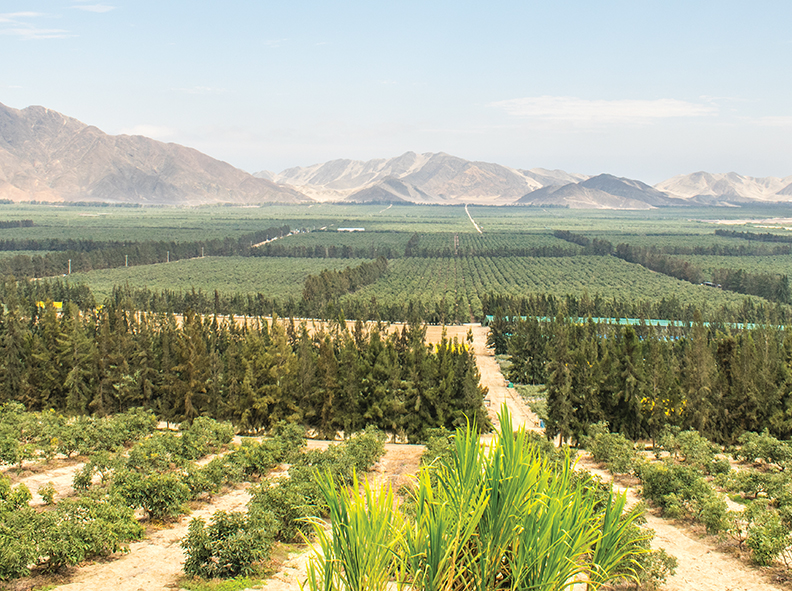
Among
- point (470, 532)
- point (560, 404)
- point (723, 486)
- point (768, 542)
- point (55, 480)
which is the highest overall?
point (470, 532)

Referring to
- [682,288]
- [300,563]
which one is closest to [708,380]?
[300,563]

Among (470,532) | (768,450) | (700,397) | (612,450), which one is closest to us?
(470,532)

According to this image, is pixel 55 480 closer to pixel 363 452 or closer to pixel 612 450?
pixel 363 452

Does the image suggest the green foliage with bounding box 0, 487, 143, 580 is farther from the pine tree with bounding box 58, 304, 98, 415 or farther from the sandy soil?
the pine tree with bounding box 58, 304, 98, 415

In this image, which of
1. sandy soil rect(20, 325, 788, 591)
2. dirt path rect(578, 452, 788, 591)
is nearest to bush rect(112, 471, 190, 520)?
sandy soil rect(20, 325, 788, 591)

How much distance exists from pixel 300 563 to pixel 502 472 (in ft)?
37.6

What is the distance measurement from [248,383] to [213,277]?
12281 cm

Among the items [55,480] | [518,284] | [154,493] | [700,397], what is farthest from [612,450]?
[518,284]

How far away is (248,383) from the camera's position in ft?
160

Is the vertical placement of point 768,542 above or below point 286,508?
below

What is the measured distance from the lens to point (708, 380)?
4906 centimetres

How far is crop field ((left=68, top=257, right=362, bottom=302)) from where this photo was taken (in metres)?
147

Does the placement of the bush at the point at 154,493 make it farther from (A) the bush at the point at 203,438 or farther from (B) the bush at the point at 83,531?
(A) the bush at the point at 203,438

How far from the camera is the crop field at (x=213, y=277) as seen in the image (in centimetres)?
14700
